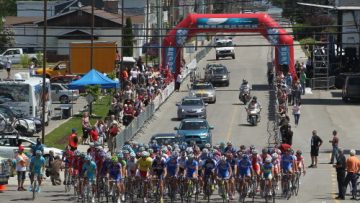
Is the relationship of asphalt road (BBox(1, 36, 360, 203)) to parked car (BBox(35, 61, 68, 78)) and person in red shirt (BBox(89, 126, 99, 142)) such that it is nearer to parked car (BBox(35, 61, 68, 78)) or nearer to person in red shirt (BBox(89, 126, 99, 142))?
person in red shirt (BBox(89, 126, 99, 142))

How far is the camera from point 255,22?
70.2 m

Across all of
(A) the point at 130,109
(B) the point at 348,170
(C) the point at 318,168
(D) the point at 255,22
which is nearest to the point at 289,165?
(B) the point at 348,170

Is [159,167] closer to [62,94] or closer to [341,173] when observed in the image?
[341,173]

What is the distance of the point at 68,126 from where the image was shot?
55.1 metres

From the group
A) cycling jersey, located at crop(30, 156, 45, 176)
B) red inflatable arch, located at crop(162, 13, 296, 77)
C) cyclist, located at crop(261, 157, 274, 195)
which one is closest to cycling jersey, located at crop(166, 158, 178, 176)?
cyclist, located at crop(261, 157, 274, 195)

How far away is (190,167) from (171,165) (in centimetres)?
54

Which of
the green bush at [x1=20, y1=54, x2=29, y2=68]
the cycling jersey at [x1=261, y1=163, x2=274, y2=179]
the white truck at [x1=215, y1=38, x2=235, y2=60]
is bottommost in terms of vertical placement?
the cycling jersey at [x1=261, y1=163, x2=274, y2=179]

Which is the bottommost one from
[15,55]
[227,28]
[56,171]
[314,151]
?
[56,171]

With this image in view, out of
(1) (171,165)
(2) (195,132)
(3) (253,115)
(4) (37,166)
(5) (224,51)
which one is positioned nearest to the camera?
(1) (171,165)

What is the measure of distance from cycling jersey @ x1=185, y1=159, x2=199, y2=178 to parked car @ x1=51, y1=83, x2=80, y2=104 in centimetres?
3322

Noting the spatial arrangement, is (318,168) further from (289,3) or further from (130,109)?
(289,3)

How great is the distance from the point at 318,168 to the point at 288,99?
20727 mm

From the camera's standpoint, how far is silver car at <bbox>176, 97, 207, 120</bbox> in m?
56.8

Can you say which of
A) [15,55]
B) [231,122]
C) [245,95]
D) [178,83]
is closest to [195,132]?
[231,122]
